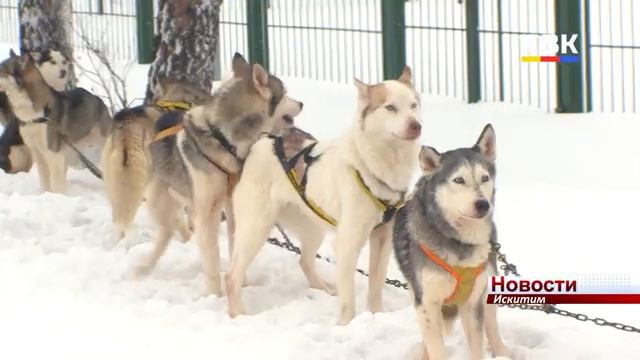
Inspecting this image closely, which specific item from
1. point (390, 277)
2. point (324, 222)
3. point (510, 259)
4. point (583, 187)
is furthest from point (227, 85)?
point (583, 187)

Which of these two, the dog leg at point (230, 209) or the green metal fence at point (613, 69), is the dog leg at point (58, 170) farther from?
the green metal fence at point (613, 69)

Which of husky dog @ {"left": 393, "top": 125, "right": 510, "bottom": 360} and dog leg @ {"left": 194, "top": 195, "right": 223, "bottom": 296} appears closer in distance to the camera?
husky dog @ {"left": 393, "top": 125, "right": 510, "bottom": 360}

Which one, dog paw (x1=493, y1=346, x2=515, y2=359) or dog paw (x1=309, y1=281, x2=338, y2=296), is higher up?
dog paw (x1=493, y1=346, x2=515, y2=359)

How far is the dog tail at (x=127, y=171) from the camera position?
8.42 metres

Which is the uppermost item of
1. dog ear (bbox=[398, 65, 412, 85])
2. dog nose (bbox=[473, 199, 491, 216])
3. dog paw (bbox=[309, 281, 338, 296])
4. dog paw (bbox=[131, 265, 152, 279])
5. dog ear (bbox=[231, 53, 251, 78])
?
dog ear (bbox=[231, 53, 251, 78])

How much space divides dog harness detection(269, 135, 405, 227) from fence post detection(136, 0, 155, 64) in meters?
11.8

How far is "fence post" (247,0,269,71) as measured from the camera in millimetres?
16062

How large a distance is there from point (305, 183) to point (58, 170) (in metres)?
4.21

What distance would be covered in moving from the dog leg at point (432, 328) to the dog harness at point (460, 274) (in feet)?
0.26

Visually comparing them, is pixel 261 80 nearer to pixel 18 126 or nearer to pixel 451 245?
pixel 451 245

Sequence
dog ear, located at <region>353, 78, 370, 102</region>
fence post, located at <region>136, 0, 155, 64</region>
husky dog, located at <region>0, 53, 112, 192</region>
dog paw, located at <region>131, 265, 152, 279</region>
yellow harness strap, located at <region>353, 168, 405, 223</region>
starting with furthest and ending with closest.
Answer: fence post, located at <region>136, 0, 155, 64</region>
husky dog, located at <region>0, 53, 112, 192</region>
dog paw, located at <region>131, 265, 152, 279</region>
yellow harness strap, located at <region>353, 168, 405, 223</region>
dog ear, located at <region>353, 78, 370, 102</region>

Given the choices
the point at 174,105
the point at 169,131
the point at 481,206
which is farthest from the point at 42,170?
the point at 481,206

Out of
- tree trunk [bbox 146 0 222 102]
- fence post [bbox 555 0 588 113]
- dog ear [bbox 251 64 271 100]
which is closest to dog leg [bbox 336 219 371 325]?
dog ear [bbox 251 64 271 100]

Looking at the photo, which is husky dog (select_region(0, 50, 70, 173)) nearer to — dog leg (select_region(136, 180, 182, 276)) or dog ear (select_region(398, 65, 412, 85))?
dog leg (select_region(136, 180, 182, 276))
